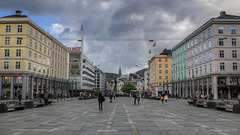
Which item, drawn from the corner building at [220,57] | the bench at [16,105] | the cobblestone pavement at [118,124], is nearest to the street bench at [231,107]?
the cobblestone pavement at [118,124]

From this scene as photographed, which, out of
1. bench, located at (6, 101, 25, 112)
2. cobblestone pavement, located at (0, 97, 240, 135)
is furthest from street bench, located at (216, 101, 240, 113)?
bench, located at (6, 101, 25, 112)

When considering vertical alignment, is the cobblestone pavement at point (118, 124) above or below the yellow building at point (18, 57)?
below

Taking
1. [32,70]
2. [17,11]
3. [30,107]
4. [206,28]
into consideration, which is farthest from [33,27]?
[206,28]

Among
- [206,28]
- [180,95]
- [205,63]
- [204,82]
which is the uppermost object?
[206,28]

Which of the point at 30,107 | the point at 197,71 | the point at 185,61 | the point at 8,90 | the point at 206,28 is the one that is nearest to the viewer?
the point at 30,107

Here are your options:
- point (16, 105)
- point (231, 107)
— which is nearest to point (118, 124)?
point (231, 107)

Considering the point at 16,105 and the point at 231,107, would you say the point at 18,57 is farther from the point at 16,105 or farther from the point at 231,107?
the point at 231,107

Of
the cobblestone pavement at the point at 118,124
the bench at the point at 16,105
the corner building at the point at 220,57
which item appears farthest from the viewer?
the corner building at the point at 220,57

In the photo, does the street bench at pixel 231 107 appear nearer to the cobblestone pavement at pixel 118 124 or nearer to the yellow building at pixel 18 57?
the cobblestone pavement at pixel 118 124

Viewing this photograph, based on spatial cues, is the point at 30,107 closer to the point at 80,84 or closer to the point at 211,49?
the point at 211,49

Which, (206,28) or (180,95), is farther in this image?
(180,95)

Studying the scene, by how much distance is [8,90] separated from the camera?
4966 cm

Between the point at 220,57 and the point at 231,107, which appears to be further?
the point at 220,57

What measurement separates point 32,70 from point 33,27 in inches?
434
